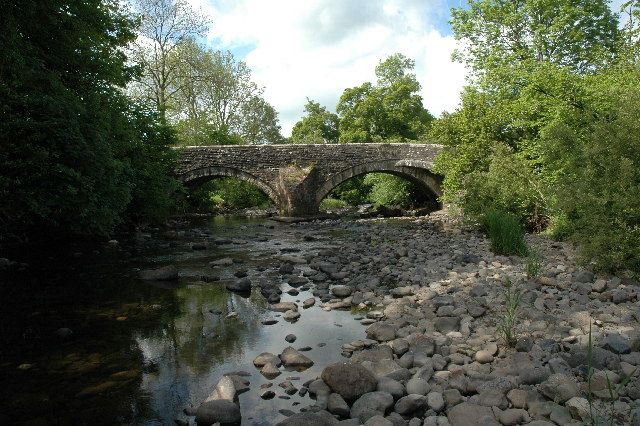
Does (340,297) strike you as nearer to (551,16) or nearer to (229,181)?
(551,16)

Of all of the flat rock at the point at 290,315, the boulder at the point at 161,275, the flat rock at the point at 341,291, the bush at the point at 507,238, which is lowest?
the flat rock at the point at 290,315

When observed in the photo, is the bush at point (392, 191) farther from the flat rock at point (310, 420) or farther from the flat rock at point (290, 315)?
the flat rock at point (310, 420)

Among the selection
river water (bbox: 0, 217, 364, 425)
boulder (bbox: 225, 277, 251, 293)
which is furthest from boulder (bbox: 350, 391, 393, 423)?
boulder (bbox: 225, 277, 251, 293)

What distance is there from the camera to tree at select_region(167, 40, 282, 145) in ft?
94.4

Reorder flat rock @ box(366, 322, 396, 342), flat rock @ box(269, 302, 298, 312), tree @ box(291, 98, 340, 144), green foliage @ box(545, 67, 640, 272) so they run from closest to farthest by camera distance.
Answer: flat rock @ box(366, 322, 396, 342)
flat rock @ box(269, 302, 298, 312)
green foliage @ box(545, 67, 640, 272)
tree @ box(291, 98, 340, 144)

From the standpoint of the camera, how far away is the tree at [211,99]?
94.4ft

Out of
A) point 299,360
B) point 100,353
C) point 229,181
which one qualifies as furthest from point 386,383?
point 229,181

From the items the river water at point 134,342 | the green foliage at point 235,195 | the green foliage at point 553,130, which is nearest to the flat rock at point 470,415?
the river water at point 134,342

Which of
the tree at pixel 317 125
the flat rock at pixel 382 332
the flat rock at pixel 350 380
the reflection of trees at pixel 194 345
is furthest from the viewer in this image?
the tree at pixel 317 125

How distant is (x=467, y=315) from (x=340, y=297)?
76.9 inches

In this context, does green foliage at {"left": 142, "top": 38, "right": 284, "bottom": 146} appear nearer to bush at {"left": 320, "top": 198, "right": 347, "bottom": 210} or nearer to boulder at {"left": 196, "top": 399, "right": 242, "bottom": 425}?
bush at {"left": 320, "top": 198, "right": 347, "bottom": 210}

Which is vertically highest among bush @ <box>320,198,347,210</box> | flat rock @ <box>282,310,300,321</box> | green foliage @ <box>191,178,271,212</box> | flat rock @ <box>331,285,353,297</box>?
green foliage @ <box>191,178,271,212</box>

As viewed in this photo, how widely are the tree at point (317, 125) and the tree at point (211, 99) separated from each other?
15.7 feet

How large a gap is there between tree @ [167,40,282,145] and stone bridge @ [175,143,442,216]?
21.5 feet
